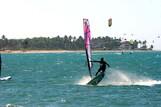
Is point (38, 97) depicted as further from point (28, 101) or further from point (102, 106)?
point (102, 106)

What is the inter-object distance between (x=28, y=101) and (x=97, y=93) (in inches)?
224

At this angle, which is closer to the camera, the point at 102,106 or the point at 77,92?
the point at 102,106

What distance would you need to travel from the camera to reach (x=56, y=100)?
31.5 metres

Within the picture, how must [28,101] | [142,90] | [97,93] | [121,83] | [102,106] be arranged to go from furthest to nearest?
[121,83] → [142,90] → [97,93] → [28,101] → [102,106]

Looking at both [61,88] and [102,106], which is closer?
[102,106]

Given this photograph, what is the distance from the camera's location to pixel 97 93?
35.2 m

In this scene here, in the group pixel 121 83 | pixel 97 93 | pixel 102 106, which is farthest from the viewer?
pixel 121 83

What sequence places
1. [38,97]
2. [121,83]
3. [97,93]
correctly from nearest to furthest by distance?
[38,97] < [97,93] < [121,83]

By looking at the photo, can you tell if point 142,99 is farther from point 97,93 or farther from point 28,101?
point 28,101

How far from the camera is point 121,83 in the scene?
42844mm

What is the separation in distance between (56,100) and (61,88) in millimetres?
7534

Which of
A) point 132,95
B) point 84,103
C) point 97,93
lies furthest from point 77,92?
point 84,103

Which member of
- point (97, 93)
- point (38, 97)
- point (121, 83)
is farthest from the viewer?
point (121, 83)

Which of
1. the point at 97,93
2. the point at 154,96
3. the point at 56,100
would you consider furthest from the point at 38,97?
the point at 154,96
